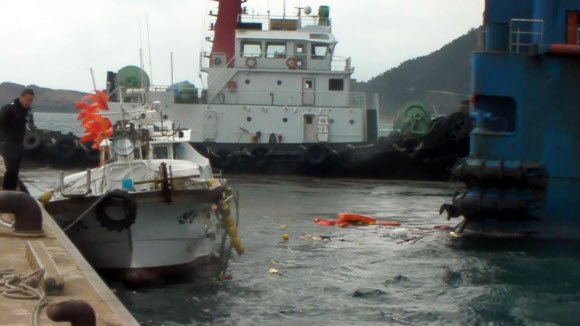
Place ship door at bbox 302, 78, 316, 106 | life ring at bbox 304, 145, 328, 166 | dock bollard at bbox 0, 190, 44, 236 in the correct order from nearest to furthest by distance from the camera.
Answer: dock bollard at bbox 0, 190, 44, 236
life ring at bbox 304, 145, 328, 166
ship door at bbox 302, 78, 316, 106

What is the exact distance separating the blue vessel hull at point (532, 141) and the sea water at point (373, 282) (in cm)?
51

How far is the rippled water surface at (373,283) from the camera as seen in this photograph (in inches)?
408

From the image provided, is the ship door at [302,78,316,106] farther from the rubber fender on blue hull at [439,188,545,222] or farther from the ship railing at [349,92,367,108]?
the rubber fender on blue hull at [439,188,545,222]

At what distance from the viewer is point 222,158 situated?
29875 mm

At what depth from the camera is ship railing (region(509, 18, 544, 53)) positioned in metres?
15.5

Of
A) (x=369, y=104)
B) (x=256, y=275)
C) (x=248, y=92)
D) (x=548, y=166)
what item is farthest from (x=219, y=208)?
(x=369, y=104)

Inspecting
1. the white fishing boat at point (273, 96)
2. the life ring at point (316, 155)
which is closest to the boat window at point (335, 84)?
the white fishing boat at point (273, 96)

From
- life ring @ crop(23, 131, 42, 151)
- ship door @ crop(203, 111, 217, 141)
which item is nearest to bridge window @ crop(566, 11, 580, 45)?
ship door @ crop(203, 111, 217, 141)

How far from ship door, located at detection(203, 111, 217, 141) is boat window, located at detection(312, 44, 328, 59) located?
4399 millimetres

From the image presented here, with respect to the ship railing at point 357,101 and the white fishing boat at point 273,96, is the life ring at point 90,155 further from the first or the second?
the ship railing at point 357,101

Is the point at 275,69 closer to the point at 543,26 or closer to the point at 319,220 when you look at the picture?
the point at 319,220

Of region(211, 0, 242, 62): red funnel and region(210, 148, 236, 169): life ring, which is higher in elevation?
region(211, 0, 242, 62): red funnel

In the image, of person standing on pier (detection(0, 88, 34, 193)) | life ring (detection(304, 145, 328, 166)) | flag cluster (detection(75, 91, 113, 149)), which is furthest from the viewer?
life ring (detection(304, 145, 328, 166))

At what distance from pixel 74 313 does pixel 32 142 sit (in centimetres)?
2789
